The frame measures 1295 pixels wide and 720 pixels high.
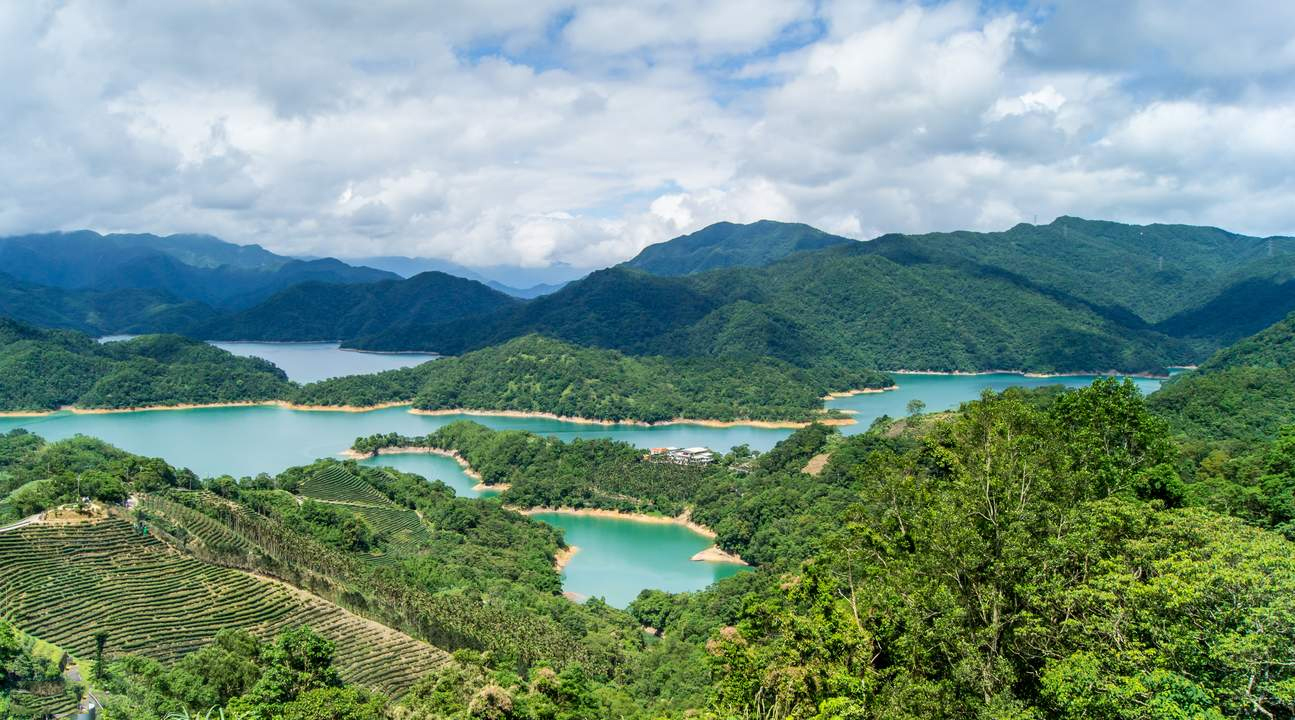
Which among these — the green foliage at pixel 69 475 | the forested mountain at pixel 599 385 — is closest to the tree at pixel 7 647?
the green foliage at pixel 69 475

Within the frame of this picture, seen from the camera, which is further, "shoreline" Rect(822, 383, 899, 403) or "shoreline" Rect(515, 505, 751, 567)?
"shoreline" Rect(822, 383, 899, 403)

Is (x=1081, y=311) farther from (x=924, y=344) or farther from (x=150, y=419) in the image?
(x=150, y=419)

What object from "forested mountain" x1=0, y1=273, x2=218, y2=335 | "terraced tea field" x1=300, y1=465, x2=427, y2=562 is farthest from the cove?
"forested mountain" x1=0, y1=273, x2=218, y2=335

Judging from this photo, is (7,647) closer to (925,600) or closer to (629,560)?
(925,600)

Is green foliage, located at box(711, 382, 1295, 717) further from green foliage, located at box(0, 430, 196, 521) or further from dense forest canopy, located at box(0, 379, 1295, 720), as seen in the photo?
green foliage, located at box(0, 430, 196, 521)

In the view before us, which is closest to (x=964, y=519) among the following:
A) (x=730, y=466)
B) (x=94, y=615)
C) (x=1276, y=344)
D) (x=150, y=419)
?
(x=94, y=615)

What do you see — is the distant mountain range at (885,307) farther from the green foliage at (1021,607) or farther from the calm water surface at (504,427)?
the green foliage at (1021,607)

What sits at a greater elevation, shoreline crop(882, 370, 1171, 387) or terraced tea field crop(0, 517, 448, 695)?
shoreline crop(882, 370, 1171, 387)
